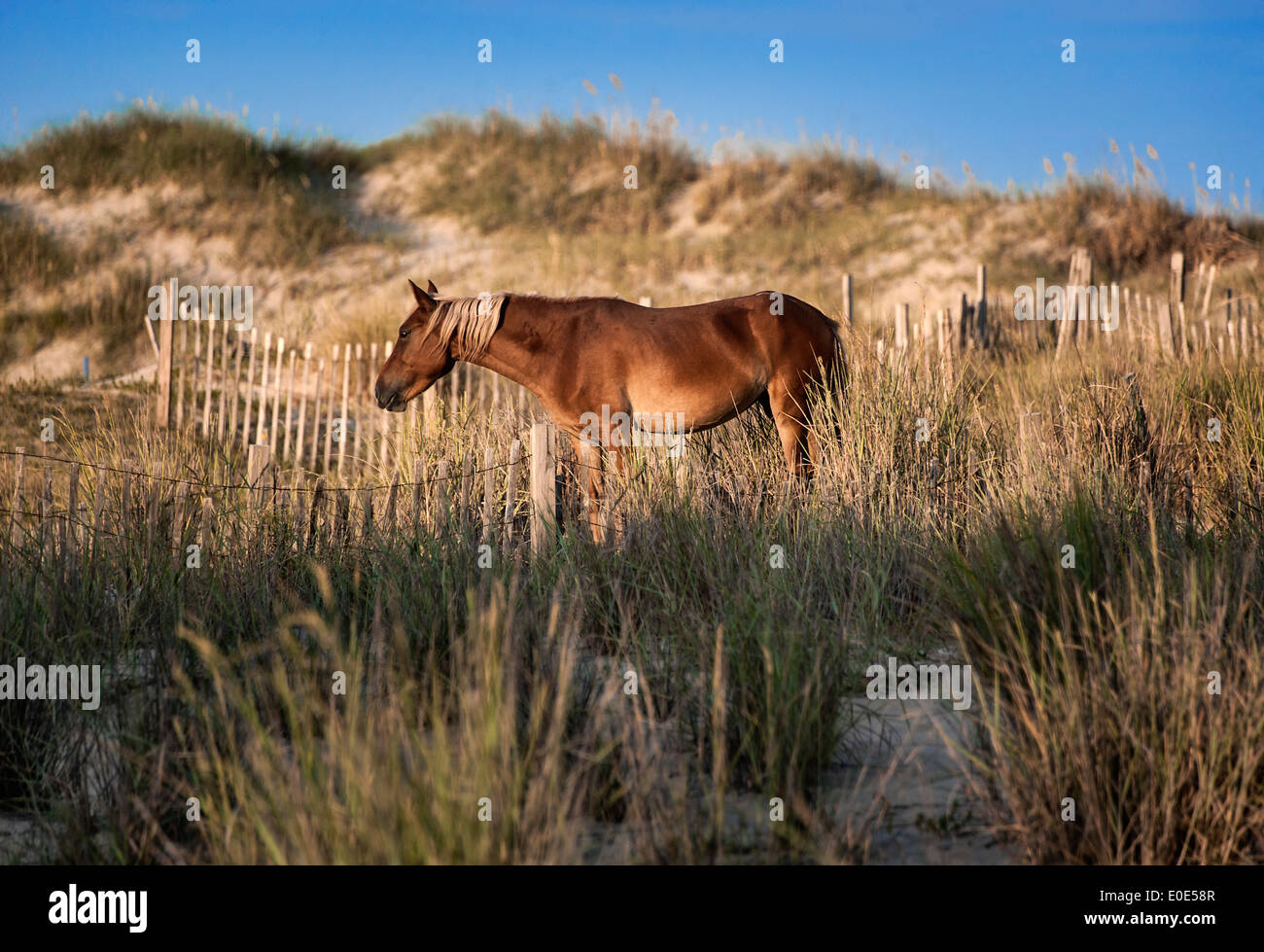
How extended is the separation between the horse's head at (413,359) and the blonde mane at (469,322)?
0.18ft

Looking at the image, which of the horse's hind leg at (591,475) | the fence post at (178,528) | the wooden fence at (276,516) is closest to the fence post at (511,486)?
the wooden fence at (276,516)

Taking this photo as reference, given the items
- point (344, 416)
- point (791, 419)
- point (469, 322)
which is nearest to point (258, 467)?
point (469, 322)

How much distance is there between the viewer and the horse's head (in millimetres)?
6496

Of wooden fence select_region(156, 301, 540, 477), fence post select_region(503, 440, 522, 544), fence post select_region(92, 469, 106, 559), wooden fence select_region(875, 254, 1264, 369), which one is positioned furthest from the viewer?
wooden fence select_region(156, 301, 540, 477)

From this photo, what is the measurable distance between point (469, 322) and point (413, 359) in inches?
17.1

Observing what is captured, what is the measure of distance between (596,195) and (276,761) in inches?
826

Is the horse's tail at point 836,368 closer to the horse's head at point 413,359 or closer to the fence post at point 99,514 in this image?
the horse's head at point 413,359

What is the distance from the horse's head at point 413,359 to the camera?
6496 millimetres

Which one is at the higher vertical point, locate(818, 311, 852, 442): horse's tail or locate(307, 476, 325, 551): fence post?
locate(818, 311, 852, 442): horse's tail

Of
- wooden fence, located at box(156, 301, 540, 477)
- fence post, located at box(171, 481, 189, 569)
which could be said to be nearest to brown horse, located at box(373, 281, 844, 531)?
fence post, located at box(171, 481, 189, 569)

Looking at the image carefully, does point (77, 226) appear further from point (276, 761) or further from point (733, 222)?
point (276, 761)

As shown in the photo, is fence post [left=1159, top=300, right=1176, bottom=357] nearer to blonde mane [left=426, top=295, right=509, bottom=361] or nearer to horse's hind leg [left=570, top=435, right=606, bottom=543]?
horse's hind leg [left=570, top=435, right=606, bottom=543]
